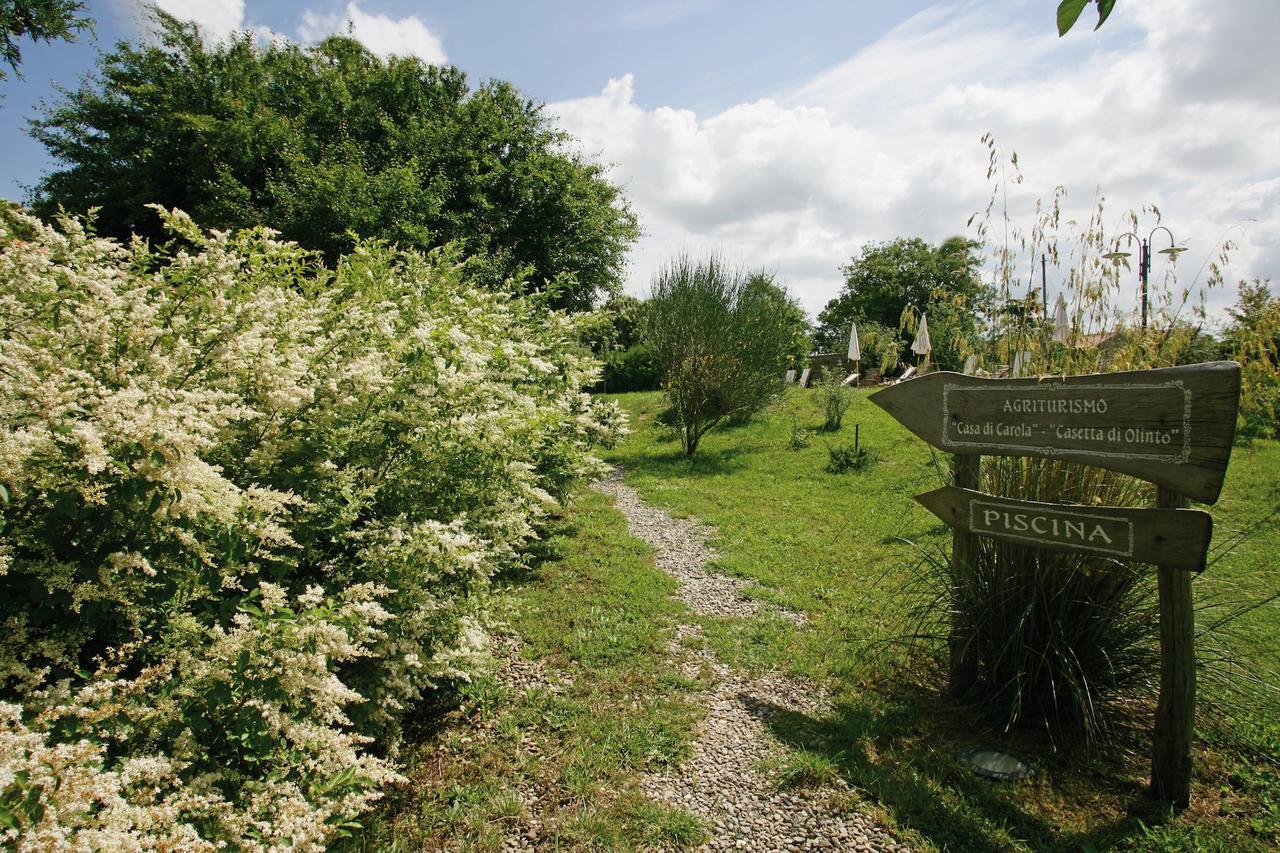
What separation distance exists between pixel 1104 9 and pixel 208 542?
113 inches

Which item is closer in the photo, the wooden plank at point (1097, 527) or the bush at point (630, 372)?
the wooden plank at point (1097, 527)

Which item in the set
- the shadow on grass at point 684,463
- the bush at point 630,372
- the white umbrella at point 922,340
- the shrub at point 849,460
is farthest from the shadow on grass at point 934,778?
the bush at point 630,372

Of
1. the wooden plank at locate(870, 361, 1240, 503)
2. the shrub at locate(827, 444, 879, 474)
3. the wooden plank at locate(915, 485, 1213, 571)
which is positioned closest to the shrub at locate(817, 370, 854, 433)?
the shrub at locate(827, 444, 879, 474)

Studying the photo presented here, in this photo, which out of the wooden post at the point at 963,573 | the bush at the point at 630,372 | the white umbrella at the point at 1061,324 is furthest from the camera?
the bush at the point at 630,372

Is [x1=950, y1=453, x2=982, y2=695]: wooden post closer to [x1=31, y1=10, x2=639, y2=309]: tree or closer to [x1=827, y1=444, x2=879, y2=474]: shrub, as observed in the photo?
[x1=827, y1=444, x2=879, y2=474]: shrub

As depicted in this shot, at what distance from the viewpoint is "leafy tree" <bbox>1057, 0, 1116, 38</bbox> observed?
100 centimetres

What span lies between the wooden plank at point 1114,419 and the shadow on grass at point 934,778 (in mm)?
1595

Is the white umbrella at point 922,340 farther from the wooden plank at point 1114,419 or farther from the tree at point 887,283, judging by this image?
the tree at point 887,283

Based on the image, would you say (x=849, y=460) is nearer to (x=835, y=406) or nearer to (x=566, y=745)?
(x=835, y=406)

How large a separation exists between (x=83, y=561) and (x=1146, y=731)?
5.03 m

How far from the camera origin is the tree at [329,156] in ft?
52.9

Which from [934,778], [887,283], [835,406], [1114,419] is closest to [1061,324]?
[1114,419]

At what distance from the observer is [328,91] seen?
63.3 feet

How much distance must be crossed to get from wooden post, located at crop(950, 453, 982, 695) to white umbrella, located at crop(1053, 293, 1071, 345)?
47.8 inches
